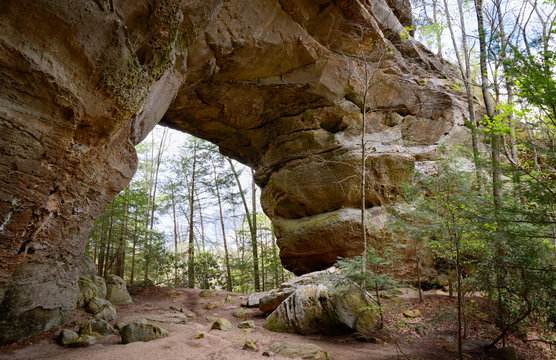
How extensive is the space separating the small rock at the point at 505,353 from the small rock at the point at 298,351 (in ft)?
10.4

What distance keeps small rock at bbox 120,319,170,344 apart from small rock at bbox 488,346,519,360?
6591mm

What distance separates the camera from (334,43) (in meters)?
11.4

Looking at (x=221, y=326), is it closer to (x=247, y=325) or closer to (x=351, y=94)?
(x=247, y=325)

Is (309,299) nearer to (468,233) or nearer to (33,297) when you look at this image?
(468,233)

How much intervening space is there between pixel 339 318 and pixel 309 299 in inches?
34.1

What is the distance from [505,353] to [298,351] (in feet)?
12.5

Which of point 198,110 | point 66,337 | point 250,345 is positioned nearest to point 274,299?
point 250,345

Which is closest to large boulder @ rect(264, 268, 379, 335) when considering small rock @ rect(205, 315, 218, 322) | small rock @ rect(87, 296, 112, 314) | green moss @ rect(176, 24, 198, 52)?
small rock @ rect(205, 315, 218, 322)

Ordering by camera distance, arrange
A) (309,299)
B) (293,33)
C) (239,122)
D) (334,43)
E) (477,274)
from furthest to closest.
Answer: (239,122), (334,43), (293,33), (309,299), (477,274)

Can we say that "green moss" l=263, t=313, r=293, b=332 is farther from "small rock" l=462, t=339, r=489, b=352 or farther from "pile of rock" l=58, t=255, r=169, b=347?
"small rock" l=462, t=339, r=489, b=352

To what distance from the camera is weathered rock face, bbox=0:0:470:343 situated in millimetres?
4172

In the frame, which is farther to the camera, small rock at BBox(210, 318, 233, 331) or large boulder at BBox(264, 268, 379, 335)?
small rock at BBox(210, 318, 233, 331)

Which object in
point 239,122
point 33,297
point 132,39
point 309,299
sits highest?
point 239,122

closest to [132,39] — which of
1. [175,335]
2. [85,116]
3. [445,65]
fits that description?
[85,116]
